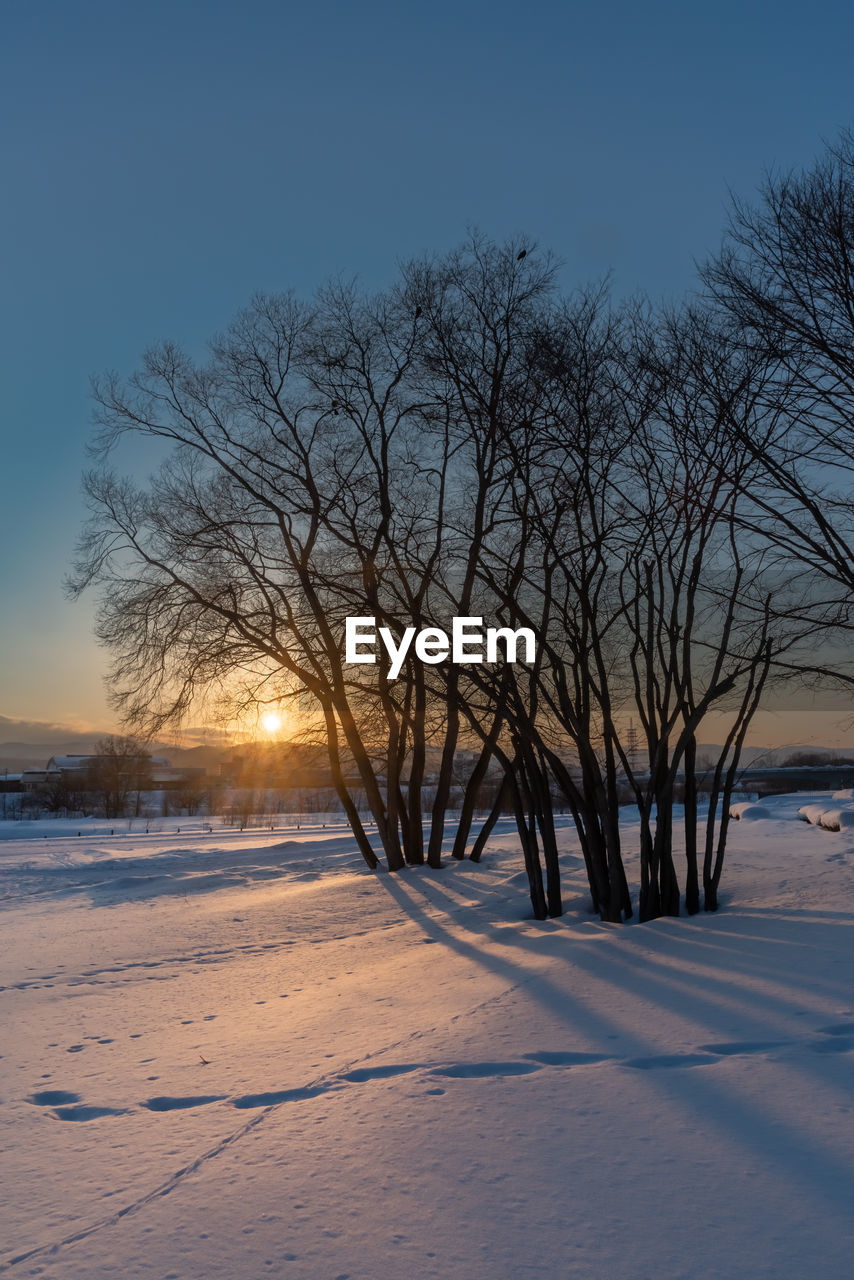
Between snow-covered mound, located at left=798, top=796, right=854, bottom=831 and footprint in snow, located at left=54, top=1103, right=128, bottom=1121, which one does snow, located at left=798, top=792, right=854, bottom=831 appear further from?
footprint in snow, located at left=54, top=1103, right=128, bottom=1121

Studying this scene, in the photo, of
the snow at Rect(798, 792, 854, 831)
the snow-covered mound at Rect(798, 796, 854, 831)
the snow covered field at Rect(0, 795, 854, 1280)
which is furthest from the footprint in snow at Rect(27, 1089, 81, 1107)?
the snow at Rect(798, 792, 854, 831)

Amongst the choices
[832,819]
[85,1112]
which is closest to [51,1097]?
[85,1112]

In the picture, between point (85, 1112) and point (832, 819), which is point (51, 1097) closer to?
point (85, 1112)

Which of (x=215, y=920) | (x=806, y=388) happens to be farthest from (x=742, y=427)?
(x=215, y=920)

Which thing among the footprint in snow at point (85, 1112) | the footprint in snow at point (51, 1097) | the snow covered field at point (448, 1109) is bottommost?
the footprint in snow at point (51, 1097)

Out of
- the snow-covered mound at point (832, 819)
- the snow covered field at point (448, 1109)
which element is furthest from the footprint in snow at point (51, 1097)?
the snow-covered mound at point (832, 819)

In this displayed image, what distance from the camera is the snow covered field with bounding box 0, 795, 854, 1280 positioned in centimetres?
266

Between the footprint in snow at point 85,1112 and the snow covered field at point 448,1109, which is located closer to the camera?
the snow covered field at point 448,1109

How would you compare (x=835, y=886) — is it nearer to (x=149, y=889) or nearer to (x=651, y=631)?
(x=651, y=631)

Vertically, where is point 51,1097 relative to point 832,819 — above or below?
below

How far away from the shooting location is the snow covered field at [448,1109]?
2.66 metres

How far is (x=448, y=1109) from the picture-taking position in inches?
144

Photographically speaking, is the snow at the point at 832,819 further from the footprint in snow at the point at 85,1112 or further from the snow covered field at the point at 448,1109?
the footprint in snow at the point at 85,1112

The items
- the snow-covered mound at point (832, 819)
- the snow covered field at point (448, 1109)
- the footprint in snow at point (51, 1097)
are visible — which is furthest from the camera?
the snow-covered mound at point (832, 819)
